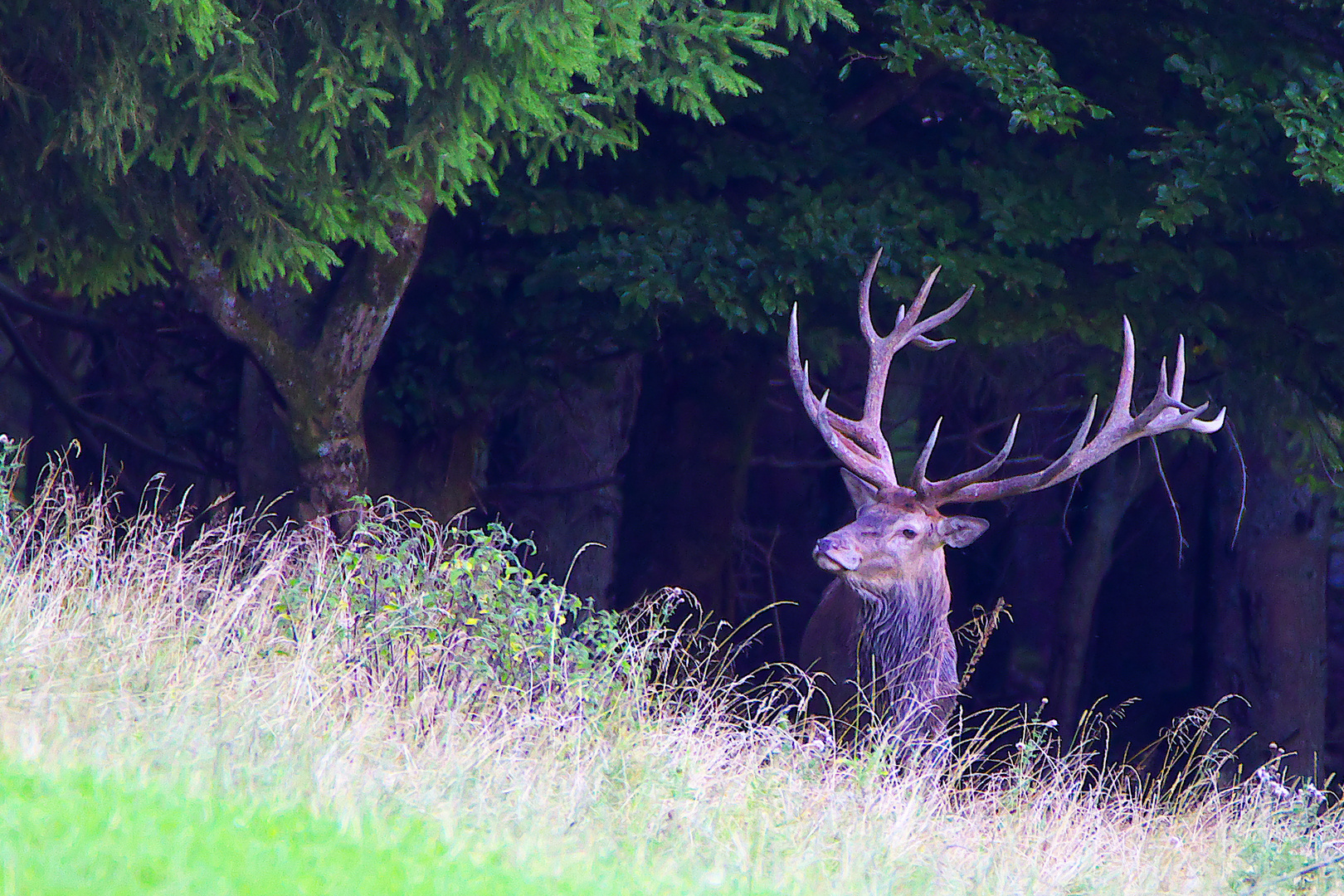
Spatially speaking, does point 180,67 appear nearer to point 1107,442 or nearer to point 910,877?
point 910,877

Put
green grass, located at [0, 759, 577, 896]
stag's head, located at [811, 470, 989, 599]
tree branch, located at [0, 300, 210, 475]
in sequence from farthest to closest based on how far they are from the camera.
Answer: tree branch, located at [0, 300, 210, 475] < stag's head, located at [811, 470, 989, 599] < green grass, located at [0, 759, 577, 896]

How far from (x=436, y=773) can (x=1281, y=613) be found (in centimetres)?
836

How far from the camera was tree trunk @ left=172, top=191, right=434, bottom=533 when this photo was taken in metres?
7.77

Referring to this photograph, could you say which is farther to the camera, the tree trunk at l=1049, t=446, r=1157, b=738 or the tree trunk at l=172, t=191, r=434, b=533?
the tree trunk at l=1049, t=446, r=1157, b=738

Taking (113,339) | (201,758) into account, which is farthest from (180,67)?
(113,339)

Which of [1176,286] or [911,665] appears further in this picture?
[1176,286]

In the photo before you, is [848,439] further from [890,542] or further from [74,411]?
[74,411]

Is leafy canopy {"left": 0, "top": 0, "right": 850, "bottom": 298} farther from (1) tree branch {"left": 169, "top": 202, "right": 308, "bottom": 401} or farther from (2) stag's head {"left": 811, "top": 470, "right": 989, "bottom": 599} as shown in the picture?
(2) stag's head {"left": 811, "top": 470, "right": 989, "bottom": 599}

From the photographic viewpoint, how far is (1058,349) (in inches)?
473

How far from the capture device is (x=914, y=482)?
7090 mm

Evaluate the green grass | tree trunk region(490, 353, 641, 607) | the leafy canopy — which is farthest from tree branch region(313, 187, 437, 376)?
the green grass

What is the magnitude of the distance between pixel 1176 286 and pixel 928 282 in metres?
1.90

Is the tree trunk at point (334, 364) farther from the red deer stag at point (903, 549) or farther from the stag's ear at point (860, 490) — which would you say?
the stag's ear at point (860, 490)

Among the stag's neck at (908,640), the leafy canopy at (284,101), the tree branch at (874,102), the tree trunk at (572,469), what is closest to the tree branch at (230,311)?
the leafy canopy at (284,101)
